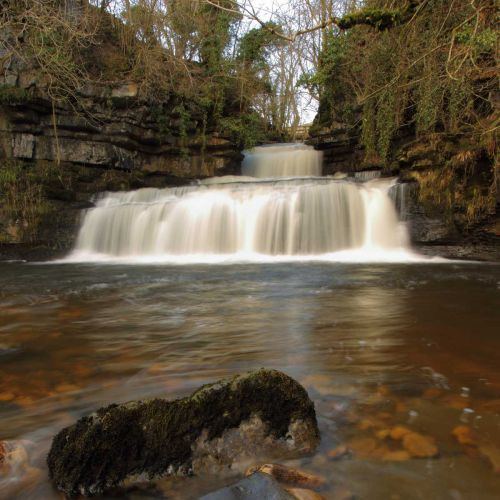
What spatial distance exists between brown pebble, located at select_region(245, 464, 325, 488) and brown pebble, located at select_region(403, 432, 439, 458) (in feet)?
1.61

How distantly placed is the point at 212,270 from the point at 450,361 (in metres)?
6.31

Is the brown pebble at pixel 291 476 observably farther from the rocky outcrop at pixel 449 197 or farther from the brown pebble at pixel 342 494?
the rocky outcrop at pixel 449 197

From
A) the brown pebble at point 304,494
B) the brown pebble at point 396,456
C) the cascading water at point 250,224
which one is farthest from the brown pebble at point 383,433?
the cascading water at point 250,224

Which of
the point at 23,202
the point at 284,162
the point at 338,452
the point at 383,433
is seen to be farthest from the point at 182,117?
the point at 338,452

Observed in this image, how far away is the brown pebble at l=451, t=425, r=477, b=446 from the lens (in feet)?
6.84

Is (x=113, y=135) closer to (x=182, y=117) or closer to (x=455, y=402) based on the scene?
(x=182, y=117)

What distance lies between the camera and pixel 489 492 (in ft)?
5.68

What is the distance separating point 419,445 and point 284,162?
16.8 meters

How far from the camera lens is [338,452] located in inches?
80.0

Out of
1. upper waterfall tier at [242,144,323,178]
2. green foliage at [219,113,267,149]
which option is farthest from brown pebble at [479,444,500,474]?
green foliage at [219,113,267,149]

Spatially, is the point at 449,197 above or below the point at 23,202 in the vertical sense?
above

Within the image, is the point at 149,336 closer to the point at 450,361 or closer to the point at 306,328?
the point at 306,328

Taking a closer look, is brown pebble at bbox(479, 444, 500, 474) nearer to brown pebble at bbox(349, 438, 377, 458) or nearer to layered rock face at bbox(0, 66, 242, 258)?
brown pebble at bbox(349, 438, 377, 458)

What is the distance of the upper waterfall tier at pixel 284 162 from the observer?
17.6m
